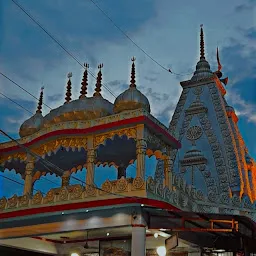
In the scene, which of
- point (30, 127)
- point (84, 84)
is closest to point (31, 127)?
point (30, 127)

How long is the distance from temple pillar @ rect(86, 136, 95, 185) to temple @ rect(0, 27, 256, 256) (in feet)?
0.11

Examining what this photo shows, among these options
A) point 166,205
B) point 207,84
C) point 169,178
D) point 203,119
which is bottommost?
point 166,205

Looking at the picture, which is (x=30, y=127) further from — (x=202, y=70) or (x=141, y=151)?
(x=202, y=70)

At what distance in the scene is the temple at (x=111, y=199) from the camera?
47.4 ft

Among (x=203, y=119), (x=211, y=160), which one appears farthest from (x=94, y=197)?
(x=203, y=119)

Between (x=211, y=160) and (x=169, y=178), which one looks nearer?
(x=169, y=178)

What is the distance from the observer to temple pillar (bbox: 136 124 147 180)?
15.4 meters

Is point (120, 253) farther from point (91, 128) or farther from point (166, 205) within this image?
point (91, 128)

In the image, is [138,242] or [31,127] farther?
[31,127]

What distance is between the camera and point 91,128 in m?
16.8

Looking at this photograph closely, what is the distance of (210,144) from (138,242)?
1318cm

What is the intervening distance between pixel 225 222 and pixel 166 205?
225cm

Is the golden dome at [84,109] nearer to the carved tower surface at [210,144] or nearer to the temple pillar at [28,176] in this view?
the temple pillar at [28,176]

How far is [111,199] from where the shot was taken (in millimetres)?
14938
